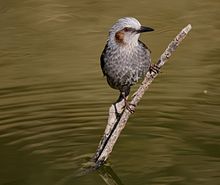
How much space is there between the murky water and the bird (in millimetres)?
937

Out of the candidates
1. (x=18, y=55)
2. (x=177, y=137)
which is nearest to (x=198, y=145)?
(x=177, y=137)

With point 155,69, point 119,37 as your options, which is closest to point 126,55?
point 119,37

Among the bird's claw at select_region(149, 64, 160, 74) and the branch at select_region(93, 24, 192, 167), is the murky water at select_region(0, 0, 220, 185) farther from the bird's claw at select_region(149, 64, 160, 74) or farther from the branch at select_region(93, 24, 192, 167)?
the bird's claw at select_region(149, 64, 160, 74)

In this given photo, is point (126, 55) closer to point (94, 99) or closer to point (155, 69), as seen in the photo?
point (155, 69)

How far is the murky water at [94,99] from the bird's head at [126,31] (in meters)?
1.20

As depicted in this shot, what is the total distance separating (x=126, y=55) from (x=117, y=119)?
1.99 ft

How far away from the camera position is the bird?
6637 mm

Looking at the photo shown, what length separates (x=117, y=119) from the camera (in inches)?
275

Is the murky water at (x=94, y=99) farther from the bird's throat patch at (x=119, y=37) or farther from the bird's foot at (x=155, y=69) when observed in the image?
the bird's throat patch at (x=119, y=37)

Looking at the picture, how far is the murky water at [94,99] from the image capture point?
24.2 feet

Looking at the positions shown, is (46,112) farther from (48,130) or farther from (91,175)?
(91,175)

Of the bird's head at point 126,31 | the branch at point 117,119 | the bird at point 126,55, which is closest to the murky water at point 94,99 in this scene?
the branch at point 117,119

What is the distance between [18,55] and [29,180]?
3.40m

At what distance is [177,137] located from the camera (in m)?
7.92
